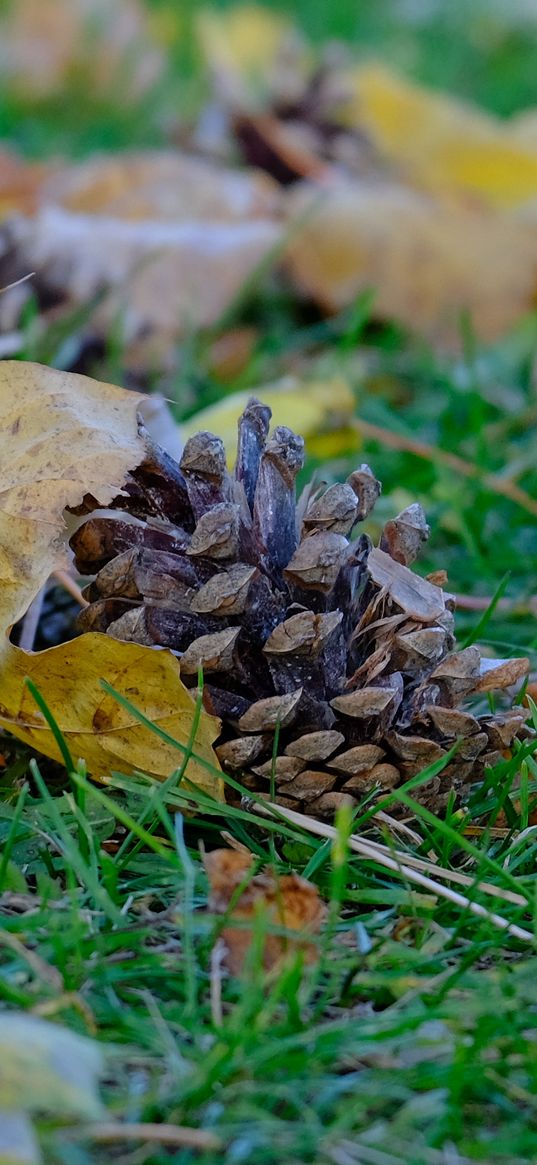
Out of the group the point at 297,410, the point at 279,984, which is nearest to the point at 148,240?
the point at 297,410

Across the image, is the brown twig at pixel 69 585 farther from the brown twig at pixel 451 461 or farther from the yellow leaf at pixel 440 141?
the yellow leaf at pixel 440 141

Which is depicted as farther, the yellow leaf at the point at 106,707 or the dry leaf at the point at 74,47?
the dry leaf at the point at 74,47

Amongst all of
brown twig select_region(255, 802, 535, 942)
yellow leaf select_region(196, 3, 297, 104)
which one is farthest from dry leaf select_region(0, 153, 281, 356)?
brown twig select_region(255, 802, 535, 942)

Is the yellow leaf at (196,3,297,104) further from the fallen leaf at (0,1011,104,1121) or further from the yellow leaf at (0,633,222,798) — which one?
the fallen leaf at (0,1011,104,1121)

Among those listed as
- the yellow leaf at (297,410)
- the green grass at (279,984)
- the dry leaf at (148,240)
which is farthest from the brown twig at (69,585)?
the dry leaf at (148,240)

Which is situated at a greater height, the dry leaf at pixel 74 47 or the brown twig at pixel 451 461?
the brown twig at pixel 451 461

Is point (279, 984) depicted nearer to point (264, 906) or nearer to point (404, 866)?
Answer: point (264, 906)
